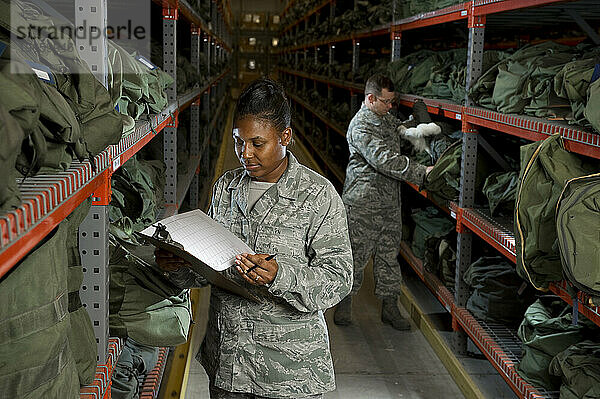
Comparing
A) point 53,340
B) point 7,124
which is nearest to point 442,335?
point 53,340

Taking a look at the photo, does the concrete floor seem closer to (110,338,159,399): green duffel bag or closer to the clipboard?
(110,338,159,399): green duffel bag

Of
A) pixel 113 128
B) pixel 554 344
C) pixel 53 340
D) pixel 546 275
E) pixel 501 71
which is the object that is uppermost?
pixel 501 71

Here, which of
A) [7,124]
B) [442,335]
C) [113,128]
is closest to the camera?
[7,124]

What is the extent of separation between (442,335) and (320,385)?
9.13 feet

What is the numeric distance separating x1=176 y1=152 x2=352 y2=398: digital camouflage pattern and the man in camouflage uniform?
2.64m

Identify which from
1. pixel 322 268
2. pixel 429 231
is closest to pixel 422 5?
pixel 429 231

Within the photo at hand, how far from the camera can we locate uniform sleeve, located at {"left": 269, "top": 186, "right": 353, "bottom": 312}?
7.03 ft

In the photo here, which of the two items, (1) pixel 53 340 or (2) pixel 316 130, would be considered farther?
(2) pixel 316 130

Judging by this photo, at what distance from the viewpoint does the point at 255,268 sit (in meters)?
2.06

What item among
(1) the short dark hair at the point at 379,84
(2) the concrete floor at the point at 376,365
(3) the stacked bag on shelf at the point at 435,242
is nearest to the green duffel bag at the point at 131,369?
(2) the concrete floor at the point at 376,365

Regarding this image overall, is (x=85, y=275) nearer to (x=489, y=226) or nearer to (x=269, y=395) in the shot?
(x=269, y=395)

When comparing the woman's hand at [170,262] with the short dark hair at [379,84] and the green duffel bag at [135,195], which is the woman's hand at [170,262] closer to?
the green duffel bag at [135,195]

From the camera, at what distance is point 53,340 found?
1468 mm

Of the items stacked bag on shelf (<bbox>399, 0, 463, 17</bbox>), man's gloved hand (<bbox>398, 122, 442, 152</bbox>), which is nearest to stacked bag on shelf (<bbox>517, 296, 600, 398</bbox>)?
man's gloved hand (<bbox>398, 122, 442, 152</bbox>)
